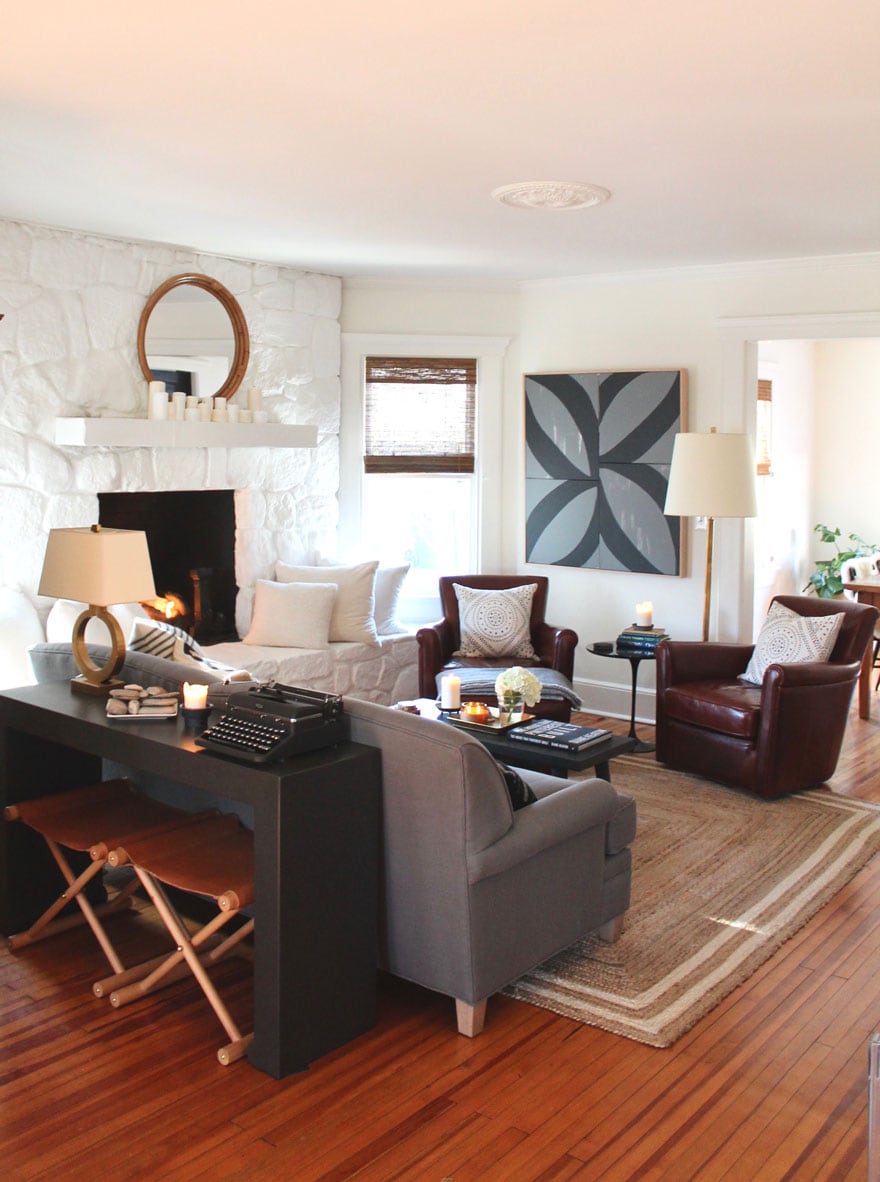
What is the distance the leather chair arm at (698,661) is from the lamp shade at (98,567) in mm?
2867

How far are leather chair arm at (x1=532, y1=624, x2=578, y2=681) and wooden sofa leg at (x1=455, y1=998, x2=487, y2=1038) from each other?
116 inches

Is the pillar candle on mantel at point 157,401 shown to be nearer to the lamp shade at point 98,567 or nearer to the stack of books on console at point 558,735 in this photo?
the lamp shade at point 98,567

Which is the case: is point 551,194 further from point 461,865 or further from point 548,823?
point 461,865

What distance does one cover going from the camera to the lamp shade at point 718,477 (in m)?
5.77

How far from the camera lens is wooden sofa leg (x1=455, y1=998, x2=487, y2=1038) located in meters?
3.22

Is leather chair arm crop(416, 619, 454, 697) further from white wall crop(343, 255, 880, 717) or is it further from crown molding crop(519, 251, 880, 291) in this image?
crown molding crop(519, 251, 880, 291)

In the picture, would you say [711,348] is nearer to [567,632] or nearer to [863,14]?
[567,632]

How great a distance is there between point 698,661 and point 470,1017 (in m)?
2.96

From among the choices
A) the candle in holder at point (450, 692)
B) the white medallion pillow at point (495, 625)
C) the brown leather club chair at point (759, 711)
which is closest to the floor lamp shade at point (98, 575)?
the candle in holder at point (450, 692)

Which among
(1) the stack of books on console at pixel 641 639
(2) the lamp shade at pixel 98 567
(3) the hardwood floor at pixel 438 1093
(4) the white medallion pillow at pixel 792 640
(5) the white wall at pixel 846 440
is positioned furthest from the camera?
(5) the white wall at pixel 846 440

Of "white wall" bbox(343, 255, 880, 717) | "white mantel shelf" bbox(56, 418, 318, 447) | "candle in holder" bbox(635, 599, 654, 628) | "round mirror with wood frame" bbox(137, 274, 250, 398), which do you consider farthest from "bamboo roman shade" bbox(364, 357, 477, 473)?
"candle in holder" bbox(635, 599, 654, 628)

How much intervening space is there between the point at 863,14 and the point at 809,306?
364 centimetres

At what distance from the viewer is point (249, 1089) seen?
2.95 metres

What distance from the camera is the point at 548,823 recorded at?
338cm
